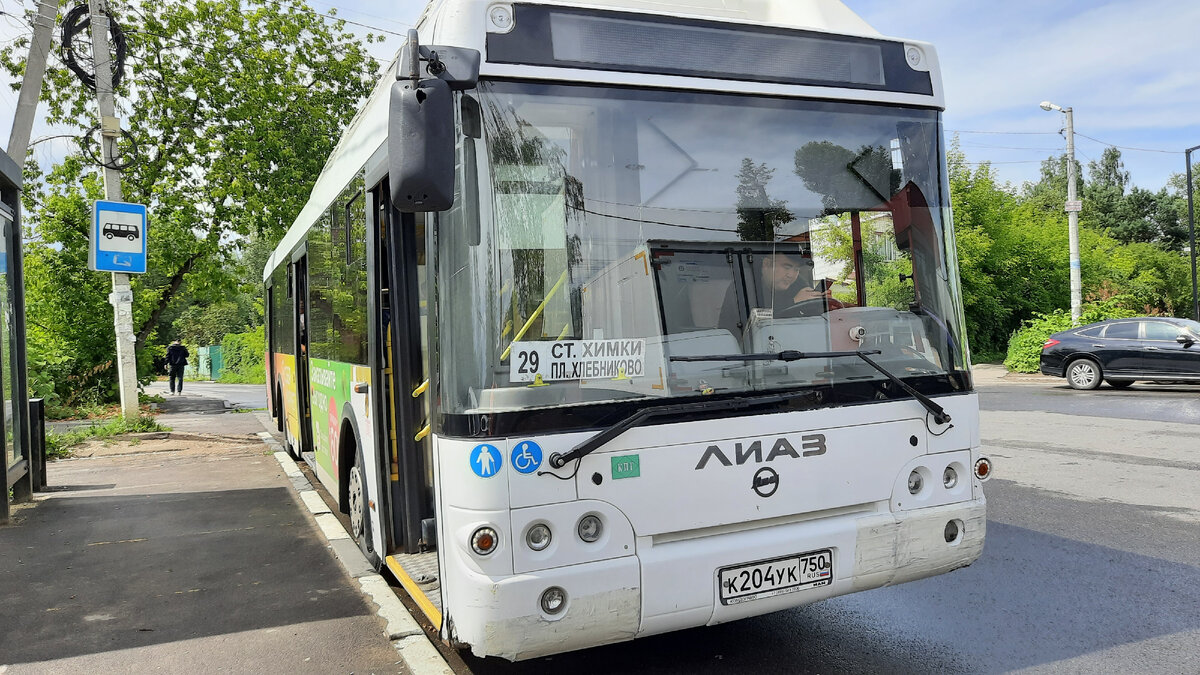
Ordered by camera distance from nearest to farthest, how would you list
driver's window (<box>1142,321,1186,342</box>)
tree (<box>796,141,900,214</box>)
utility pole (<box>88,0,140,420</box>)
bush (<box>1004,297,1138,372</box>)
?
tree (<box>796,141,900,214</box>) → utility pole (<box>88,0,140,420</box>) → driver's window (<box>1142,321,1186,342</box>) → bush (<box>1004,297,1138,372</box>)

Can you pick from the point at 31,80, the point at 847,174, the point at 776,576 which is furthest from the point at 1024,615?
the point at 31,80

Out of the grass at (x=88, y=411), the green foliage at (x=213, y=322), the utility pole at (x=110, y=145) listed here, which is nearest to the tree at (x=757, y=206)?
the utility pole at (x=110, y=145)

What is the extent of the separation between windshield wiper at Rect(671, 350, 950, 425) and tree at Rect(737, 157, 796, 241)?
0.53 metres

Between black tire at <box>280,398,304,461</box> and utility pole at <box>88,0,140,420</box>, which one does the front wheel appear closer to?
black tire at <box>280,398,304,461</box>

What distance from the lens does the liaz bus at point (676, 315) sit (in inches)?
133

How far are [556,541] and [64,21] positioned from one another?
48.2 feet

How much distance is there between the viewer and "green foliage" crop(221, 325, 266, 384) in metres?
45.0

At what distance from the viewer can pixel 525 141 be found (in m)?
3.51

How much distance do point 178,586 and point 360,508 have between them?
1.37 meters

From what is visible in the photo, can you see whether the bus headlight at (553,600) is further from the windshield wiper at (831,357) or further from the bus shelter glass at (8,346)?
the bus shelter glass at (8,346)

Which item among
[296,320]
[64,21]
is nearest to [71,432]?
[64,21]

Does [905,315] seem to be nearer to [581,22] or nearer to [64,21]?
[581,22]

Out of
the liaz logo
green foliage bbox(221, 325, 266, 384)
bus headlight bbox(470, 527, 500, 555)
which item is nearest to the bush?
the liaz logo

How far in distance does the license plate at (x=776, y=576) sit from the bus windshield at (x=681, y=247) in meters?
0.75
